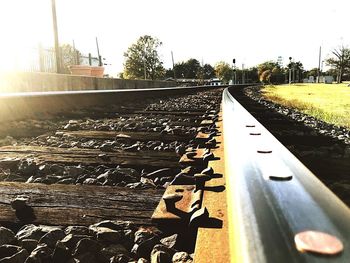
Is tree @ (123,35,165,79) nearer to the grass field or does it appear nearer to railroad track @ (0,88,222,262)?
the grass field

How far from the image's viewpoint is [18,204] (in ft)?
5.33

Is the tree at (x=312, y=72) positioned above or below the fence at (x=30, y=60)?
below

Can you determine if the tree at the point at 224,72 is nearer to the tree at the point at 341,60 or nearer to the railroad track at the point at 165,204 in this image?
the tree at the point at 341,60

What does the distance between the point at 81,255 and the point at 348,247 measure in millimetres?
914

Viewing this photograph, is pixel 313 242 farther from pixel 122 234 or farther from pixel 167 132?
pixel 167 132

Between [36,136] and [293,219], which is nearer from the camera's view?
[293,219]

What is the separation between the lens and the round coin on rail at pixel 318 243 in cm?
47

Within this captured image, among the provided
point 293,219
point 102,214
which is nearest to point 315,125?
point 102,214

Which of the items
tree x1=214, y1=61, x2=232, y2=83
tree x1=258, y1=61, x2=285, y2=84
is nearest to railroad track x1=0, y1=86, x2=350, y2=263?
tree x1=258, y1=61, x2=285, y2=84

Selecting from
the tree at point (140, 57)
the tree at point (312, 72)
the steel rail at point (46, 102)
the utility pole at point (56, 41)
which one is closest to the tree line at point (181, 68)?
the tree at point (140, 57)

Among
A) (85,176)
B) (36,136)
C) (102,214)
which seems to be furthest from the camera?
(36,136)

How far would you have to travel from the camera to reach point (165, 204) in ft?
4.89

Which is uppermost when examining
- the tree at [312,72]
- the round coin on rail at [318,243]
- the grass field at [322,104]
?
the round coin on rail at [318,243]

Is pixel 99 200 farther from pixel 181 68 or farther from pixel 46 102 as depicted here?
pixel 181 68
